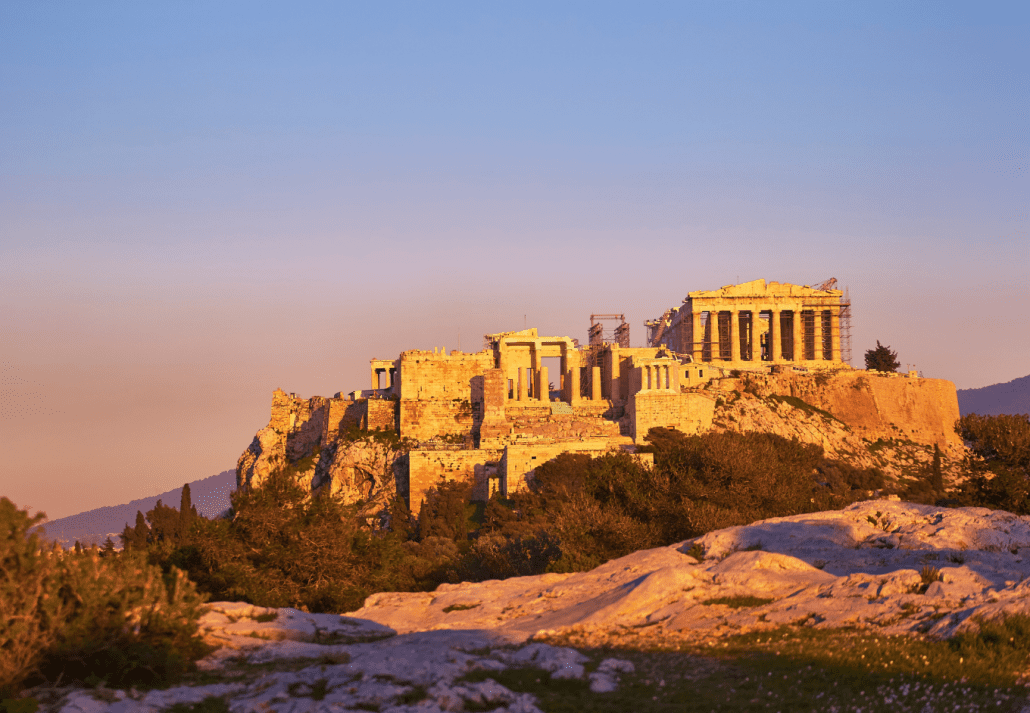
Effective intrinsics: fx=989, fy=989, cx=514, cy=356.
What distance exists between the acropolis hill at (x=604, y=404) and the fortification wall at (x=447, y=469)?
0.08 m

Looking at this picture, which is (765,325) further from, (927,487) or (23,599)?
(23,599)

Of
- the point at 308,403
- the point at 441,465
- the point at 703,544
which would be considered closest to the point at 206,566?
the point at 703,544

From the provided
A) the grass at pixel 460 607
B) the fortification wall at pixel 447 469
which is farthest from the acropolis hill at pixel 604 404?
the grass at pixel 460 607

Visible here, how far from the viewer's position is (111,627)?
1203 centimetres

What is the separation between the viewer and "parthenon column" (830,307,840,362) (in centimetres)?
8012

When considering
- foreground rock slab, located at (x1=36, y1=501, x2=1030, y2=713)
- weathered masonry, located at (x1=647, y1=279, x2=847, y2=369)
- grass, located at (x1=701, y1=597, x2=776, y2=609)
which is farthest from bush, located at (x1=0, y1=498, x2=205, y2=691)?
weathered masonry, located at (x1=647, y1=279, x2=847, y2=369)

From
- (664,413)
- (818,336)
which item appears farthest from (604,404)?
(818,336)

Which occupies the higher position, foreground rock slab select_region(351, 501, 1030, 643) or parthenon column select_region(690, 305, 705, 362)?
parthenon column select_region(690, 305, 705, 362)

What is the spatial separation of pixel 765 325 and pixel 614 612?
69040 mm

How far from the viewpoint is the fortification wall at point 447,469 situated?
56812mm

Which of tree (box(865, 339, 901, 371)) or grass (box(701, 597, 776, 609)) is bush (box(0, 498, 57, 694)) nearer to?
grass (box(701, 597, 776, 609))

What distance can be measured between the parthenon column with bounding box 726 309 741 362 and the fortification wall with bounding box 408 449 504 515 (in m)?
27.9

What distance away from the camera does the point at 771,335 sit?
262 feet

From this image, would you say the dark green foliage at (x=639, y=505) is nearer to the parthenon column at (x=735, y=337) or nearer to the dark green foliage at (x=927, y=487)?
the dark green foliage at (x=927, y=487)
